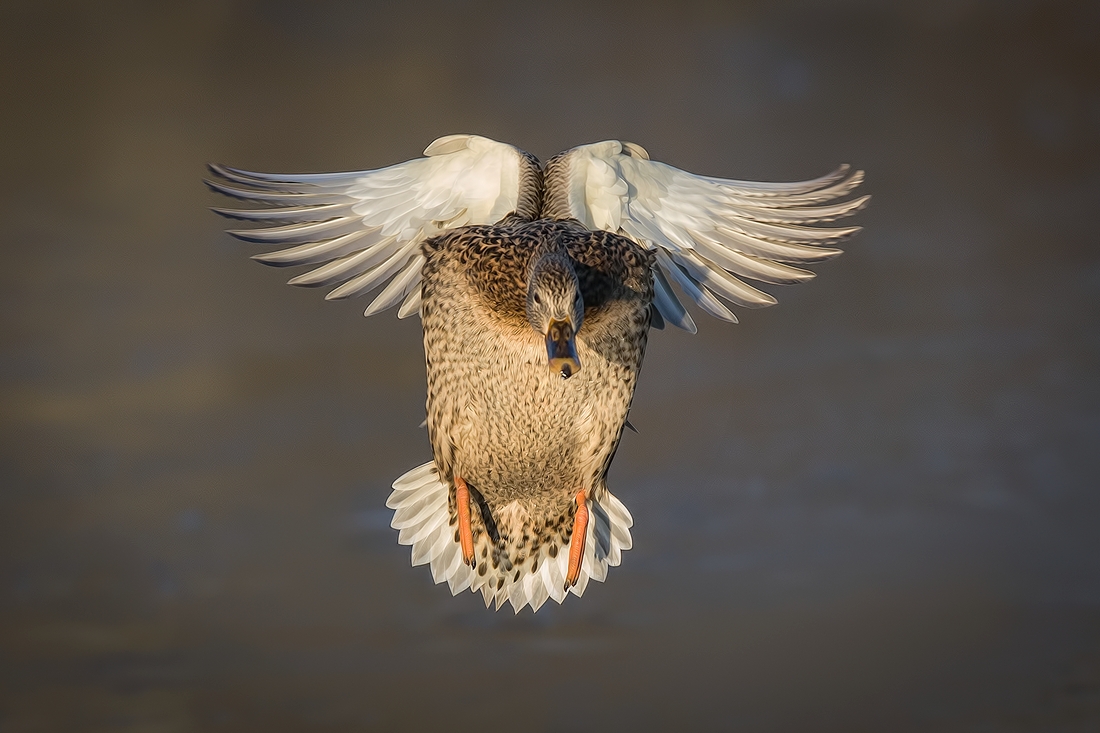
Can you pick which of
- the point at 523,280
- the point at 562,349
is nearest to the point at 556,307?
the point at 562,349

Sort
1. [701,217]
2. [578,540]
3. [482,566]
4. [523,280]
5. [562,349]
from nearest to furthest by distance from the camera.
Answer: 1. [562,349]
2. [523,280]
3. [578,540]
4. [482,566]
5. [701,217]

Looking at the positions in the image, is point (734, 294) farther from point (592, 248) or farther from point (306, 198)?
point (306, 198)

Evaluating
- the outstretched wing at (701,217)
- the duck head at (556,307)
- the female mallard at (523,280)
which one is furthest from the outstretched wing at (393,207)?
the duck head at (556,307)

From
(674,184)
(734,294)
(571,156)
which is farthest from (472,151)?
(734,294)

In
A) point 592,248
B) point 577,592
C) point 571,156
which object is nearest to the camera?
point 592,248

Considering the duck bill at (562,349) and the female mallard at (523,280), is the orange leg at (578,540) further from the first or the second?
the duck bill at (562,349)

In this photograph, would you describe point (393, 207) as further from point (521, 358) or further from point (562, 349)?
point (562, 349)

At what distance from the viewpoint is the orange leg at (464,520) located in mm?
2988

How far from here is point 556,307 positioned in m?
2.58

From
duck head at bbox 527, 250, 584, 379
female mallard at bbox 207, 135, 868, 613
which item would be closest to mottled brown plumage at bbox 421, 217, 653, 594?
female mallard at bbox 207, 135, 868, 613

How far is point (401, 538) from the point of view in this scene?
332 cm

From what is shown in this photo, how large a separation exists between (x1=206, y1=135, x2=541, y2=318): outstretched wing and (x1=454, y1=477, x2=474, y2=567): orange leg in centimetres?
56

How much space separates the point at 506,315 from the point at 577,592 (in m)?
0.72

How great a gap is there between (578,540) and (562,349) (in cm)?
66
